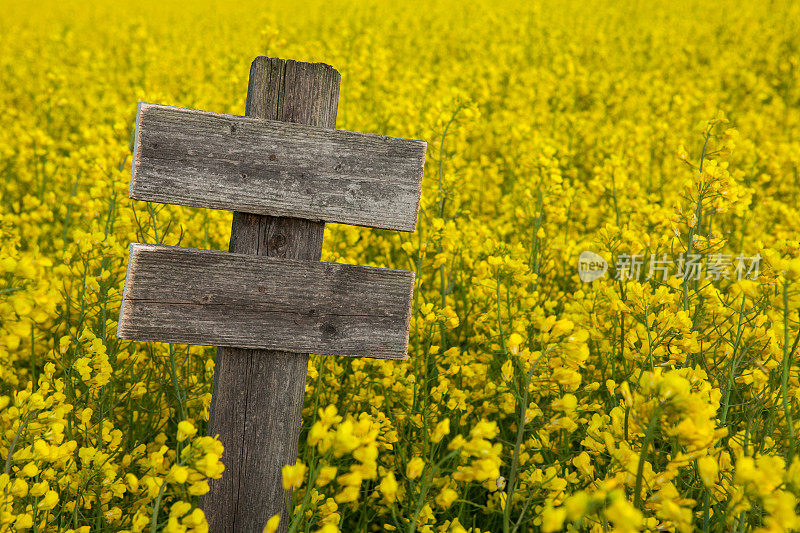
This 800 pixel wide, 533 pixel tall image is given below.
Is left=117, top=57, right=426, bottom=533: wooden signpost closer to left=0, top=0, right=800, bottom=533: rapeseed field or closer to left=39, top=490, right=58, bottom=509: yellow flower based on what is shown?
left=0, top=0, right=800, bottom=533: rapeseed field

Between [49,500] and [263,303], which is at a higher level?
[263,303]

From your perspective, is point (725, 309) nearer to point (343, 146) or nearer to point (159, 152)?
point (343, 146)

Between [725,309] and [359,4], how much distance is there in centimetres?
1170

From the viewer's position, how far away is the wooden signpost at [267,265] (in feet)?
4.64

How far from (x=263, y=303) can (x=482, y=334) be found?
4.41ft

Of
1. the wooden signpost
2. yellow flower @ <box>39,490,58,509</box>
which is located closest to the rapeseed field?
yellow flower @ <box>39,490,58,509</box>

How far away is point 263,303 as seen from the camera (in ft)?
4.83

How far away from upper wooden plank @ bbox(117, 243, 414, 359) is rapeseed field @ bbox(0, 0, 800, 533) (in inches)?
7.9

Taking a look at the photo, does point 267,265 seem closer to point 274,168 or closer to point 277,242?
point 277,242

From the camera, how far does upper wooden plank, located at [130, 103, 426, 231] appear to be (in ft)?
4.58

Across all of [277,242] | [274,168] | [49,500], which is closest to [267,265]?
[277,242]

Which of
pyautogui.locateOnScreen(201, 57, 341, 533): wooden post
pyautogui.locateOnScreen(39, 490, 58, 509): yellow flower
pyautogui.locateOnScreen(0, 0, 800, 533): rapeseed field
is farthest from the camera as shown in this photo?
pyautogui.locateOnScreen(201, 57, 341, 533): wooden post

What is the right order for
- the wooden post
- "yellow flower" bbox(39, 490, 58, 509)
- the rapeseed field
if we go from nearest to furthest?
the rapeseed field → "yellow flower" bbox(39, 490, 58, 509) → the wooden post

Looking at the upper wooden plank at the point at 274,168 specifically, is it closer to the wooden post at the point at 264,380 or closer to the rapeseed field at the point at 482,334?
the wooden post at the point at 264,380
